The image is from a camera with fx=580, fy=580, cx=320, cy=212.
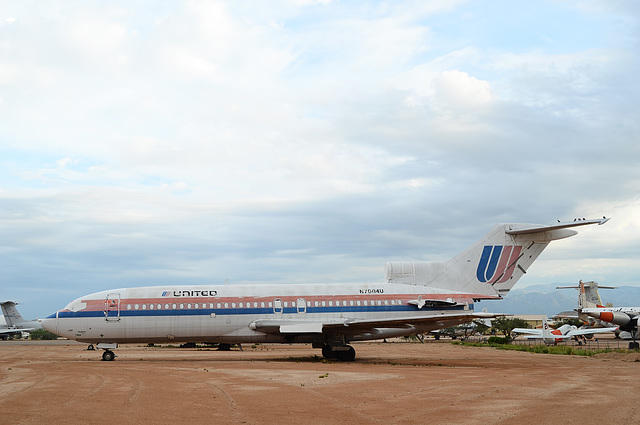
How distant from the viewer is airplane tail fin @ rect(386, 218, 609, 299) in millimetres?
31000

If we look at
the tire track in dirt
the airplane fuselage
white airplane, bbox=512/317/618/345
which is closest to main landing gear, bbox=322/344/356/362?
the airplane fuselage

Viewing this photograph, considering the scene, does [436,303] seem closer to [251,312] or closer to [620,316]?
[251,312]

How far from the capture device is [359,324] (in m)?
27.8

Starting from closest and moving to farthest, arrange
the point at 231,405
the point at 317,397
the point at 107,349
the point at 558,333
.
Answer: the point at 231,405 < the point at 317,397 < the point at 107,349 < the point at 558,333

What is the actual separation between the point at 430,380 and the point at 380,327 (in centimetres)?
988

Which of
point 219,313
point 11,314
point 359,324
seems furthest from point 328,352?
point 11,314

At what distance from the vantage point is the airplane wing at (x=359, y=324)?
2775 cm

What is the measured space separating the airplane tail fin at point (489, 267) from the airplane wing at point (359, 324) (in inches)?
109

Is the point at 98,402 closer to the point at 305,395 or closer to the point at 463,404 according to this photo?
the point at 305,395

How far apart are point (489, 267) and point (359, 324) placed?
8282mm

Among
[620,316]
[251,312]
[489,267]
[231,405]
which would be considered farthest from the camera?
[620,316]

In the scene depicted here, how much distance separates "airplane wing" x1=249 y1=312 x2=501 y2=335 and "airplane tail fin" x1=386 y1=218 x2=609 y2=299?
2769 mm

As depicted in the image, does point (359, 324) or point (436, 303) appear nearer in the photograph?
point (359, 324)

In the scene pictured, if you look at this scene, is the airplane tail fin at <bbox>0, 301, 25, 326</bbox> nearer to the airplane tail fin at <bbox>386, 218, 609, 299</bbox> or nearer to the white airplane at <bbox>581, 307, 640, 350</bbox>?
the airplane tail fin at <bbox>386, 218, 609, 299</bbox>
